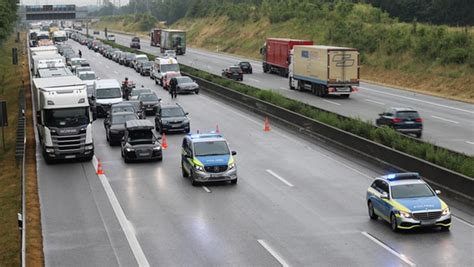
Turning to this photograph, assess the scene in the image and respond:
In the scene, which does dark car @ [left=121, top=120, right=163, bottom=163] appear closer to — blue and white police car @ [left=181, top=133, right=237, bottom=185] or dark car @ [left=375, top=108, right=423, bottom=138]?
blue and white police car @ [left=181, top=133, right=237, bottom=185]

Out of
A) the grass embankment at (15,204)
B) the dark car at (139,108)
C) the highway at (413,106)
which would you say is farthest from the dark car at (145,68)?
the dark car at (139,108)

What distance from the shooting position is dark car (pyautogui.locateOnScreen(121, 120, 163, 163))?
104 ft

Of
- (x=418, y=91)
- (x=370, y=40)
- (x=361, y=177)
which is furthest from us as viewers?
(x=370, y=40)

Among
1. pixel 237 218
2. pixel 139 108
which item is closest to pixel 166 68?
pixel 139 108

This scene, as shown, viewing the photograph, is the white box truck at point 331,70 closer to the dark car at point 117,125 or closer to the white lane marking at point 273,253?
the dark car at point 117,125

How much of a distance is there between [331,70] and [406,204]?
35.7 meters

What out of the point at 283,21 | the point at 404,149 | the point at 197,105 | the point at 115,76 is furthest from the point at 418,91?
the point at 283,21

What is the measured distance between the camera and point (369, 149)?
31047mm

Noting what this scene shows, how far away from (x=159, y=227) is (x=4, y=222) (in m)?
5.90

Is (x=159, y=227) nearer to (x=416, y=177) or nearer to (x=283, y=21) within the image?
(x=416, y=177)

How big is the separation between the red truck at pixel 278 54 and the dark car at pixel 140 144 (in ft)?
135

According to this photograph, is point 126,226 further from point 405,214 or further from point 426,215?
point 426,215

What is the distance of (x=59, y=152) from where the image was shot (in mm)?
31828

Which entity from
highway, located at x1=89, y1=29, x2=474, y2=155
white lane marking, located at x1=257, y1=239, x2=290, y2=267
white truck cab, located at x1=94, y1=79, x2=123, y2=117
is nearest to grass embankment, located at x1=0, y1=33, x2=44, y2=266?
white truck cab, located at x1=94, y1=79, x2=123, y2=117
